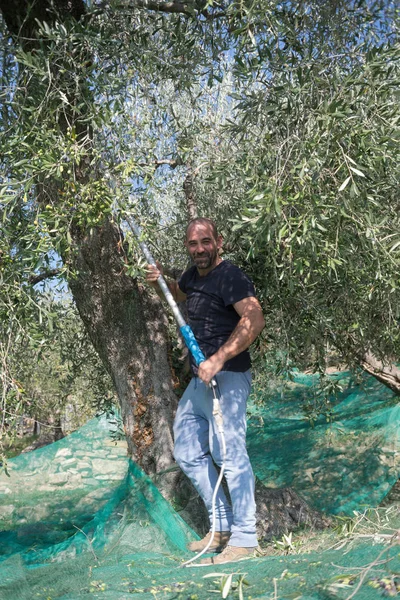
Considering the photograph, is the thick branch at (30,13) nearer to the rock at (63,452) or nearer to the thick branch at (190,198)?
the thick branch at (190,198)

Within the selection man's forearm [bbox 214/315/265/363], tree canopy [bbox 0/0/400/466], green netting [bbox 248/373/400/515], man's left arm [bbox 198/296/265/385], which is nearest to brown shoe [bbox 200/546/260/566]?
man's left arm [bbox 198/296/265/385]

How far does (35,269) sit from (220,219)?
83.0 inches

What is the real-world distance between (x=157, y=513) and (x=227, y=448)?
2.36 ft

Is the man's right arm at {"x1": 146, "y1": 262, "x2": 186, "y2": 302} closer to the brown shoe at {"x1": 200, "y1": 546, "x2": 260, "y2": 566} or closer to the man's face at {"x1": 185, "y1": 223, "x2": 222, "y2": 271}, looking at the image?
the man's face at {"x1": 185, "y1": 223, "x2": 222, "y2": 271}

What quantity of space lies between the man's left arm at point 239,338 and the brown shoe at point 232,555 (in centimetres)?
97

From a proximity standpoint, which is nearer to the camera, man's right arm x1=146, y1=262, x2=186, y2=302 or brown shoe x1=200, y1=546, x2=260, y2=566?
brown shoe x1=200, y1=546, x2=260, y2=566

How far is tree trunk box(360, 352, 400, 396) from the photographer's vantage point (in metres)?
7.09

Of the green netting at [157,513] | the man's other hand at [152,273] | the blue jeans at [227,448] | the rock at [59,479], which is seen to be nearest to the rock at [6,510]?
the green netting at [157,513]

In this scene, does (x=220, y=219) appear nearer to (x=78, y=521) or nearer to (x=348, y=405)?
(x=78, y=521)

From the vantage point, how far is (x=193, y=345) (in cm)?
427

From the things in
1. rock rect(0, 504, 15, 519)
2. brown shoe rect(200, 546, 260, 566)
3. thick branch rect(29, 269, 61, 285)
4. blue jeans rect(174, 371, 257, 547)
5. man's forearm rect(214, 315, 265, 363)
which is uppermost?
thick branch rect(29, 269, 61, 285)

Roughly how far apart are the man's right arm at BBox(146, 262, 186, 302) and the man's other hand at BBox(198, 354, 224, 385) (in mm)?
791

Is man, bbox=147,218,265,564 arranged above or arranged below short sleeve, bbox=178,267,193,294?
below

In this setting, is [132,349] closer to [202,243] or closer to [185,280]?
[185,280]
